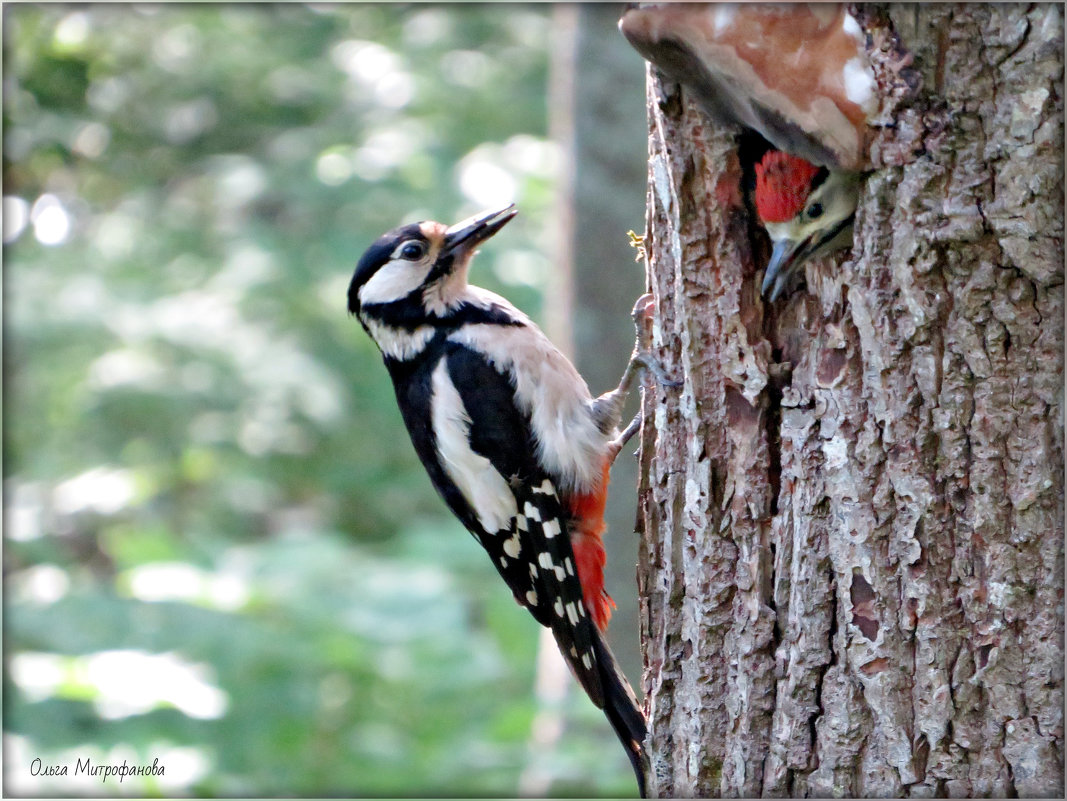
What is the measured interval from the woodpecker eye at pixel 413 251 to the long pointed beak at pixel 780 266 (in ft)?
4.97

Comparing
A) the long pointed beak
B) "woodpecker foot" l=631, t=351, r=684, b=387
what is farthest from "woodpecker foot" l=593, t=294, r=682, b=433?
the long pointed beak

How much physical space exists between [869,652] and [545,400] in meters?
1.45

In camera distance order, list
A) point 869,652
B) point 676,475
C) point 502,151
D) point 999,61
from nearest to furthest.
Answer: point 999,61, point 869,652, point 676,475, point 502,151

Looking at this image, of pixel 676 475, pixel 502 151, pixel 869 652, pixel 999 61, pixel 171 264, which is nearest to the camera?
pixel 999 61

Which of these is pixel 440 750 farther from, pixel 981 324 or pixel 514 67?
pixel 514 67

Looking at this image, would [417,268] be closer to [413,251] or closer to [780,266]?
[413,251]

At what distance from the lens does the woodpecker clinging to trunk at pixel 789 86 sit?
69.4 inches

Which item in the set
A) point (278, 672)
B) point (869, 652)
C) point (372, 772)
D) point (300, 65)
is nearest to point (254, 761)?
point (278, 672)

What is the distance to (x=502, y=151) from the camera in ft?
21.1

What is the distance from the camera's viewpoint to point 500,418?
10.2ft

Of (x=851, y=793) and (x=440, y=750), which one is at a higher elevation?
(x=851, y=793)

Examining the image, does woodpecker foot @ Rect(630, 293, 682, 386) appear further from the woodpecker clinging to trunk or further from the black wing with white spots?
the black wing with white spots

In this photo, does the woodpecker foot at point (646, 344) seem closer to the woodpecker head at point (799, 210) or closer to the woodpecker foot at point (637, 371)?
the woodpecker foot at point (637, 371)

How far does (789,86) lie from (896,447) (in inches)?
27.1
